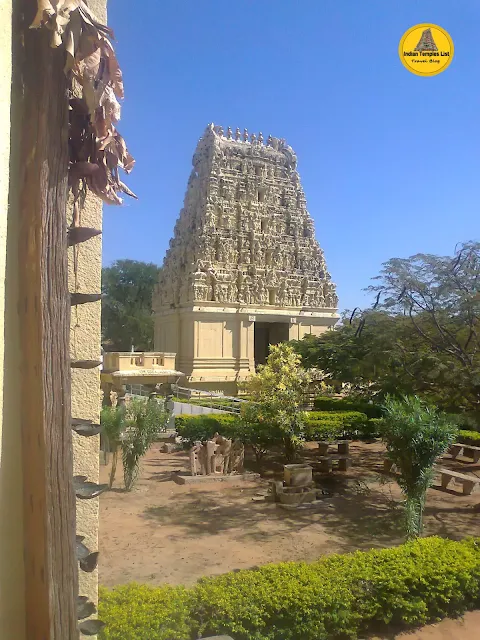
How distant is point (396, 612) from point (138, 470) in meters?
6.33

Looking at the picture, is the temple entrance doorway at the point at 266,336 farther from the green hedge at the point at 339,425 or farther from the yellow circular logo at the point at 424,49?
the yellow circular logo at the point at 424,49

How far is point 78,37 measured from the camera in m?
1.88

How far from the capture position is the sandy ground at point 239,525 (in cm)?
673

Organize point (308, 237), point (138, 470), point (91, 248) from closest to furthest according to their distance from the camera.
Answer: point (91, 248) < point (138, 470) < point (308, 237)

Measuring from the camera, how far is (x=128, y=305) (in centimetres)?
4419

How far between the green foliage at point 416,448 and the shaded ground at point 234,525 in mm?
777

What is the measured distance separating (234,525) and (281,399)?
3567 millimetres

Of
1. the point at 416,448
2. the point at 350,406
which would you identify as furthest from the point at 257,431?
the point at 350,406

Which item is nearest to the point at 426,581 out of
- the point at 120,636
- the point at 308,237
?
the point at 120,636

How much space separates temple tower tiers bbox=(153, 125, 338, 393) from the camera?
2577 cm

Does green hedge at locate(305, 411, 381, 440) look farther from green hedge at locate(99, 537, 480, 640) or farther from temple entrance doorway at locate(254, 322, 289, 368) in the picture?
temple entrance doorway at locate(254, 322, 289, 368)

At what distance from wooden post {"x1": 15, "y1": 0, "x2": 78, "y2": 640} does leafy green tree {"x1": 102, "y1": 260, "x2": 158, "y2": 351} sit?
40.2m

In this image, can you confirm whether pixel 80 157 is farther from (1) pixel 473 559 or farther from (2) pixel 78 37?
(1) pixel 473 559

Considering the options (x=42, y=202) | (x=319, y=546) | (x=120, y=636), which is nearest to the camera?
(x=42, y=202)
